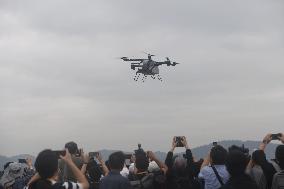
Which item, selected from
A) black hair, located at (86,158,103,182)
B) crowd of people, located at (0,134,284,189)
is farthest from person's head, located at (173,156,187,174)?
black hair, located at (86,158,103,182)

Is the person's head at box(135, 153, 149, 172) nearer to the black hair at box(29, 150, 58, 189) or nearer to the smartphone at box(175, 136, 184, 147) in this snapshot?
the smartphone at box(175, 136, 184, 147)

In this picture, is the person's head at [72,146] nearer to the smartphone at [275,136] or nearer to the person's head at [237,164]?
the person's head at [237,164]

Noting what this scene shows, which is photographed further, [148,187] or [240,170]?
[148,187]

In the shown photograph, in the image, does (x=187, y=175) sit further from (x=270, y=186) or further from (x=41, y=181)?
(x=41, y=181)

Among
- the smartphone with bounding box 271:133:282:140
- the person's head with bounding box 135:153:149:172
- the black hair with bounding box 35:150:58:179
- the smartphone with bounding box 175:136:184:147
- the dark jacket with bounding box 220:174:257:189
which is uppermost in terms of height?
the smartphone with bounding box 271:133:282:140

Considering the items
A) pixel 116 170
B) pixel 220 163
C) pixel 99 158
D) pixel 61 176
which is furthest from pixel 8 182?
pixel 220 163

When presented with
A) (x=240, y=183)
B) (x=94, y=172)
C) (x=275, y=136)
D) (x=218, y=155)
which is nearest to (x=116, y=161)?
(x=218, y=155)

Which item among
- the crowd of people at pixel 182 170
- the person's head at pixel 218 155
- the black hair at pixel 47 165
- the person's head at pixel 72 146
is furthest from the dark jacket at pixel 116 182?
the black hair at pixel 47 165
